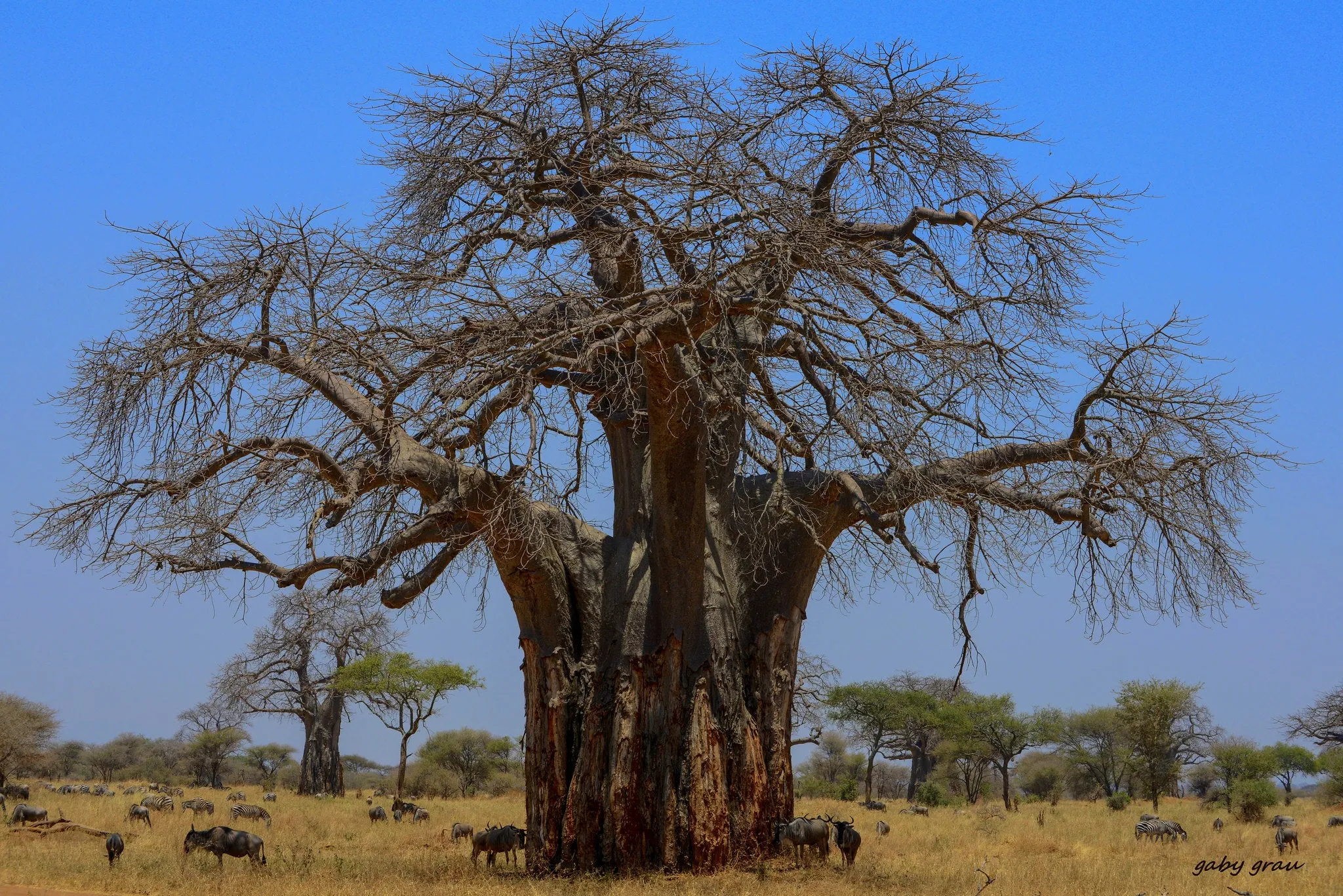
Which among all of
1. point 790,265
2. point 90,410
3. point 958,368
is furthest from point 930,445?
point 90,410

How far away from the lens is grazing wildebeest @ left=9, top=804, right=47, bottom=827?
42.5 ft

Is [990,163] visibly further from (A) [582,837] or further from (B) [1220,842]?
(B) [1220,842]

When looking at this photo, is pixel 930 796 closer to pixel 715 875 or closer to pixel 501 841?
pixel 501 841

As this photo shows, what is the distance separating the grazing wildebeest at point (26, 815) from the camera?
13.0 m

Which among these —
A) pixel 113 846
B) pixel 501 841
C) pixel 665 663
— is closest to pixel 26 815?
pixel 113 846

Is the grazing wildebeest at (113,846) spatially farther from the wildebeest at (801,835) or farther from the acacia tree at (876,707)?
the acacia tree at (876,707)

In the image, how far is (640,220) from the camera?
7.74 meters

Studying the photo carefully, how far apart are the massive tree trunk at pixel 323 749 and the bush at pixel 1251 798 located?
17542 mm

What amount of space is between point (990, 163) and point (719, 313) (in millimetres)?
3114
